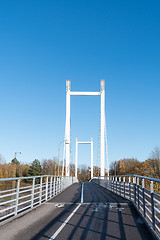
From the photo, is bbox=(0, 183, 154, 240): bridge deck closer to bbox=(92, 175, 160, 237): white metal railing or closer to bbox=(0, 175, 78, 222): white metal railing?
bbox=(92, 175, 160, 237): white metal railing

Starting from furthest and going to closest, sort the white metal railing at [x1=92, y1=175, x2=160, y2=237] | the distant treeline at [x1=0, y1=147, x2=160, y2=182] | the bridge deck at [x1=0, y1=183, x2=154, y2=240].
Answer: the distant treeline at [x1=0, y1=147, x2=160, y2=182] < the white metal railing at [x1=92, y1=175, x2=160, y2=237] < the bridge deck at [x1=0, y1=183, x2=154, y2=240]

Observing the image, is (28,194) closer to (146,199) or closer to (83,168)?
(146,199)

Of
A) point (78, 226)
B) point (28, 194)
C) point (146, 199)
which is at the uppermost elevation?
point (146, 199)

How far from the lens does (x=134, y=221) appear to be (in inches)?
291

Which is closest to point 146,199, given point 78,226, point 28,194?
point 78,226

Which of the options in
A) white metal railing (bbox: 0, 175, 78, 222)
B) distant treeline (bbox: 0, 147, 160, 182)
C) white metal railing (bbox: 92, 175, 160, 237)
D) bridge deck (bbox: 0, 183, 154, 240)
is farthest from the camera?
distant treeline (bbox: 0, 147, 160, 182)

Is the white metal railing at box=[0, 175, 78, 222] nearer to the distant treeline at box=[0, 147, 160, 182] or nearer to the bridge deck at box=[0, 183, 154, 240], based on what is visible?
the bridge deck at box=[0, 183, 154, 240]

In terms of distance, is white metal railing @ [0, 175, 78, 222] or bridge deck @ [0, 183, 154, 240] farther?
white metal railing @ [0, 175, 78, 222]

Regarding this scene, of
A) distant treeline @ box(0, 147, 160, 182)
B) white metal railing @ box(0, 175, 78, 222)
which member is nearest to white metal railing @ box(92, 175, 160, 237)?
white metal railing @ box(0, 175, 78, 222)

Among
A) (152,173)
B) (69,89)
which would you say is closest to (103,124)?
(69,89)

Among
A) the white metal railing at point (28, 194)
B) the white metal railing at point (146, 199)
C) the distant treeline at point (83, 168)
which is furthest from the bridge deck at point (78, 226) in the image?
the distant treeline at point (83, 168)

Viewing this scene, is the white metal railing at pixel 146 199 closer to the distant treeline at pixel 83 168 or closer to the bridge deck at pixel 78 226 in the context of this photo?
the bridge deck at pixel 78 226

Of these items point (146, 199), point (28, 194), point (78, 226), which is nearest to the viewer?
point (78, 226)

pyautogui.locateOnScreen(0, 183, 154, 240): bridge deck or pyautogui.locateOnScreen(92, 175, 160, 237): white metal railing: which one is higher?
pyautogui.locateOnScreen(92, 175, 160, 237): white metal railing
